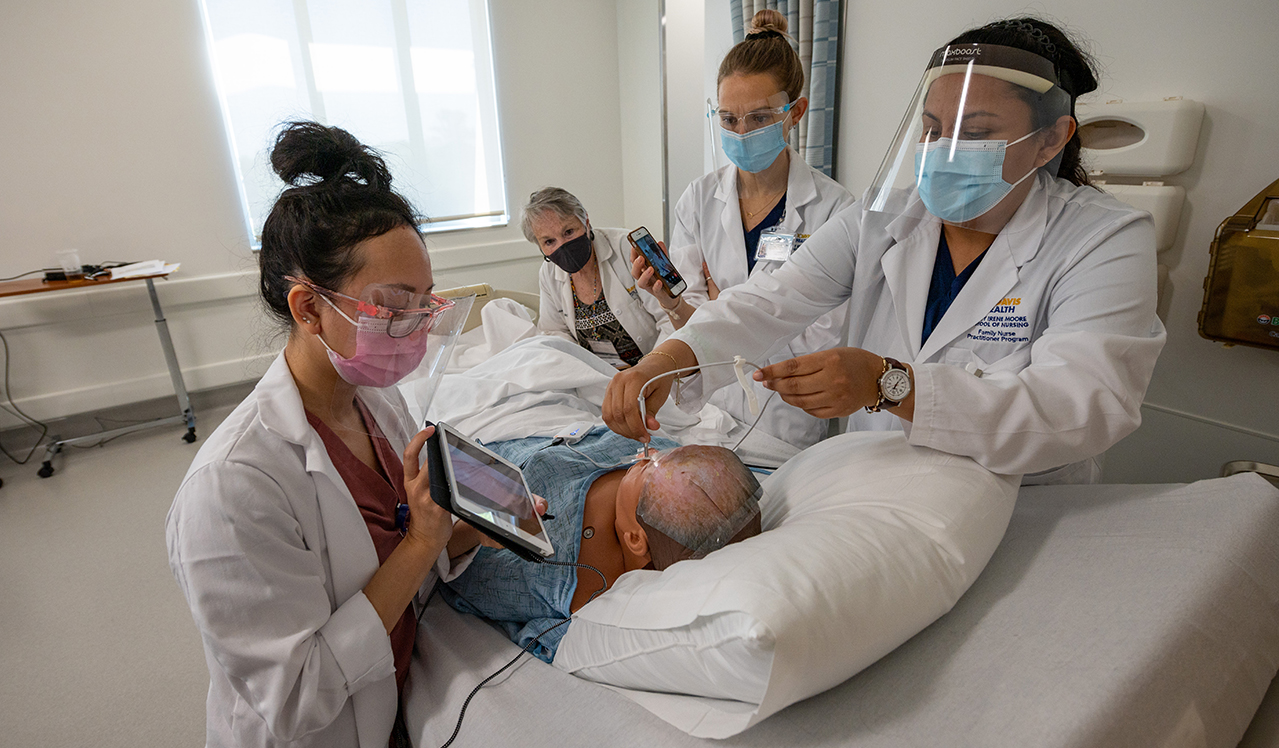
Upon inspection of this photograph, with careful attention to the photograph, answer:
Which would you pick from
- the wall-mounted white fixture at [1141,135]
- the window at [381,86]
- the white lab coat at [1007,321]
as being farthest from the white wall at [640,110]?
the white lab coat at [1007,321]

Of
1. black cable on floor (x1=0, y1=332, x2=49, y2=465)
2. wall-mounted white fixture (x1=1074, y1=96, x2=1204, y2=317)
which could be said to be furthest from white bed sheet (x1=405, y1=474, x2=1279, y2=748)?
black cable on floor (x1=0, y1=332, x2=49, y2=465)

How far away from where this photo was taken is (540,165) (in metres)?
4.59

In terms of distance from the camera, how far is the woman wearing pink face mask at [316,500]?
0.87 m

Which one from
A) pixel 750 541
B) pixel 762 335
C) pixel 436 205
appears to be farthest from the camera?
pixel 436 205

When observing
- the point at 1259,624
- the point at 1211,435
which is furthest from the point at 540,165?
the point at 1259,624

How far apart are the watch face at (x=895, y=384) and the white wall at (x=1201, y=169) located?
1.36 metres

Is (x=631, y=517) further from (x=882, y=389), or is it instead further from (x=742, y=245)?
(x=742, y=245)

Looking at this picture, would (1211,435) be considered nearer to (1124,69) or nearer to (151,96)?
(1124,69)

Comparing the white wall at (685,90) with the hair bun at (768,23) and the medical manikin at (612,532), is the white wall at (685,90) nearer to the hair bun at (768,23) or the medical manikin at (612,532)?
the hair bun at (768,23)

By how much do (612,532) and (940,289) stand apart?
86 centimetres

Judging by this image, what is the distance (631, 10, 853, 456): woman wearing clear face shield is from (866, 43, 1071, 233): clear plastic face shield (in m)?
0.62

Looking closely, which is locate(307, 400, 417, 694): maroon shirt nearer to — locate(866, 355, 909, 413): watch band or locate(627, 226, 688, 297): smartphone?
locate(866, 355, 909, 413): watch band

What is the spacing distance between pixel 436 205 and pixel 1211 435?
4.16 meters

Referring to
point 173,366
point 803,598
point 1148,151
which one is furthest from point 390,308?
point 173,366
